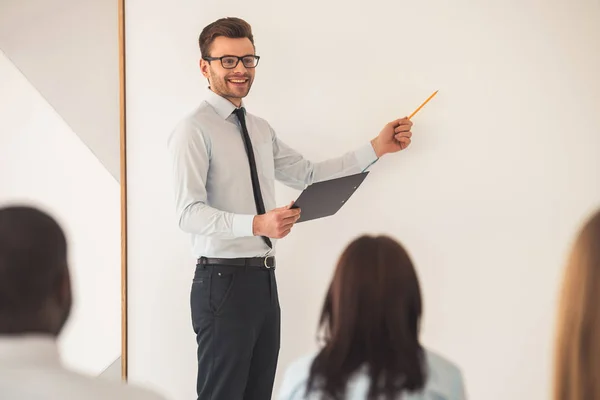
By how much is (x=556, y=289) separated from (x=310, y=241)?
887mm

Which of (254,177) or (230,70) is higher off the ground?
(230,70)

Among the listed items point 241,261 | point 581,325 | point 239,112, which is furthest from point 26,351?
point 239,112

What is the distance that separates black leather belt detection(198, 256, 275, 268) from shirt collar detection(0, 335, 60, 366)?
120 centimetres

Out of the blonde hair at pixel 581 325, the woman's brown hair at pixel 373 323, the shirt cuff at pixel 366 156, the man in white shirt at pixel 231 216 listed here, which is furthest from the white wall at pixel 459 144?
the blonde hair at pixel 581 325

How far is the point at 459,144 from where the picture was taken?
99.7 inches

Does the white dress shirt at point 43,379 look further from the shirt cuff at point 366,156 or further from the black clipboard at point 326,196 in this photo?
the shirt cuff at point 366,156

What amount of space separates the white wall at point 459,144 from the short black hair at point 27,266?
156 centimetres

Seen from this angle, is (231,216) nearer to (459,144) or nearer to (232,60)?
(232,60)

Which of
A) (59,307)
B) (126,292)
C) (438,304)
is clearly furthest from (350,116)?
(59,307)

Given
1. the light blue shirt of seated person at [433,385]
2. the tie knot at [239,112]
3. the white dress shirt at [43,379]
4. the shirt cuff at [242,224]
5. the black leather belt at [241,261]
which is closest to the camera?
the white dress shirt at [43,379]

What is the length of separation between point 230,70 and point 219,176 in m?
0.36

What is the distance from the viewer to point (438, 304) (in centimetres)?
258

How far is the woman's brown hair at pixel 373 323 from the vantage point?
1429 millimetres

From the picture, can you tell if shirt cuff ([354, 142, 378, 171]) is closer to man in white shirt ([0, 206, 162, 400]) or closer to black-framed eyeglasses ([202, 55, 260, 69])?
black-framed eyeglasses ([202, 55, 260, 69])
